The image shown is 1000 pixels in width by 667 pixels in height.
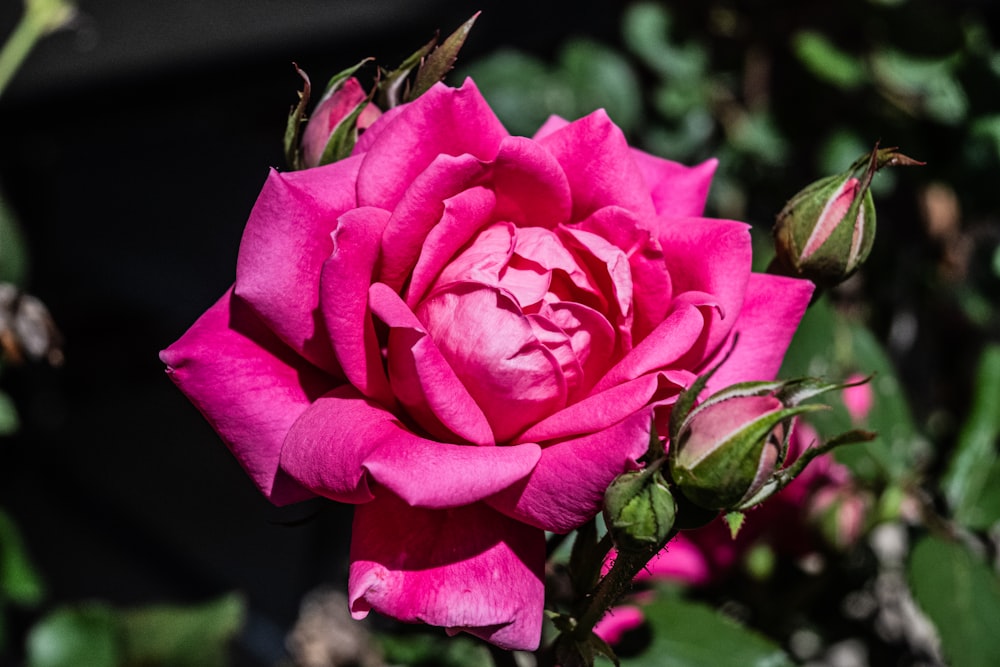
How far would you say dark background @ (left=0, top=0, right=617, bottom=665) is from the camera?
1602 millimetres

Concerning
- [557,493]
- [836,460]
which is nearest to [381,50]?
[836,460]

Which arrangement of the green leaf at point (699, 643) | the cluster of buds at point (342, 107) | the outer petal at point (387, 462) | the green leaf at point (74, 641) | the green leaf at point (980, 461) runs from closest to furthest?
1. the outer petal at point (387, 462)
2. the cluster of buds at point (342, 107)
3. the green leaf at point (699, 643)
4. the green leaf at point (980, 461)
5. the green leaf at point (74, 641)

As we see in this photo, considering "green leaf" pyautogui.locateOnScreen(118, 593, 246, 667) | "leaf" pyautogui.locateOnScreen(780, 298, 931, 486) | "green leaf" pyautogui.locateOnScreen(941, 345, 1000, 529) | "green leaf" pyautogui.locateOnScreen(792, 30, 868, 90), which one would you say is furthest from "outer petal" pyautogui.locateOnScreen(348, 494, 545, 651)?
"green leaf" pyautogui.locateOnScreen(792, 30, 868, 90)

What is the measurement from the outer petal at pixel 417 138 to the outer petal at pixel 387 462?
0.10 m

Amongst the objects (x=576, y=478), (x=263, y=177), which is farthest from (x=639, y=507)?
(x=263, y=177)

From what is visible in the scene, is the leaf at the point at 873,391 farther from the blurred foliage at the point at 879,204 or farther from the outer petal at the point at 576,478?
the outer petal at the point at 576,478

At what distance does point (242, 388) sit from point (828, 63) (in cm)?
76

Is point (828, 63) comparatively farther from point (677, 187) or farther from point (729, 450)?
point (729, 450)

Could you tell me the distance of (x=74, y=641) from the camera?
84 centimetres

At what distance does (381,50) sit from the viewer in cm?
159

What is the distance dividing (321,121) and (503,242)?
113 mm

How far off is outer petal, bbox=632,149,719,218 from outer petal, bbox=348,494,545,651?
7.5 inches

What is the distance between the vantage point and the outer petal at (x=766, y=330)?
0.44 m

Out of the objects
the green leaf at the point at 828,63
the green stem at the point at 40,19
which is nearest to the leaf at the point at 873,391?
the green leaf at the point at 828,63
